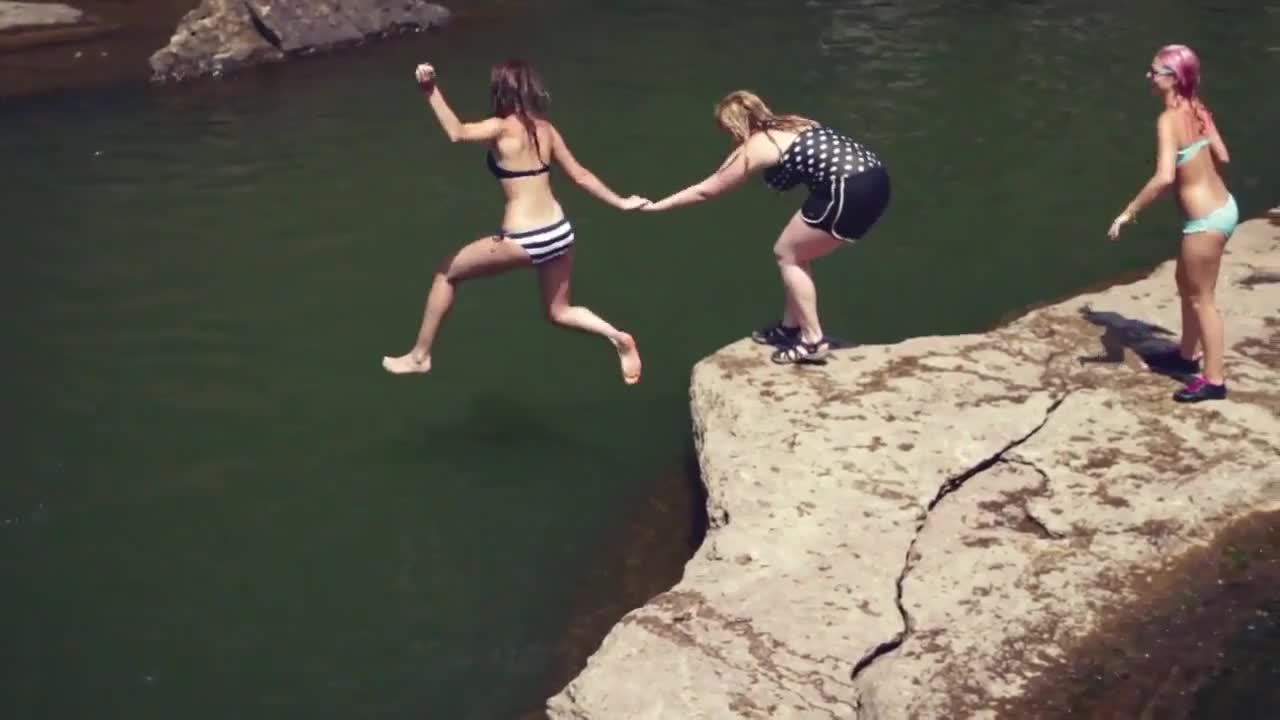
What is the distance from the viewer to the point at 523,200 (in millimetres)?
6438

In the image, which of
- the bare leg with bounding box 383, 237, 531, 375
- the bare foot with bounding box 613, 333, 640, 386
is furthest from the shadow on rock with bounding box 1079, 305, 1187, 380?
the bare leg with bounding box 383, 237, 531, 375

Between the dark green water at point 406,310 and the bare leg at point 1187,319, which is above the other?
the bare leg at point 1187,319

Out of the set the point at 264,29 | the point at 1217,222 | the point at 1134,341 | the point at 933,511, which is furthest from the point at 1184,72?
the point at 264,29

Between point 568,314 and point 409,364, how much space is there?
0.92 metres

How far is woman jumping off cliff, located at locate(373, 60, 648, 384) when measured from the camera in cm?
623

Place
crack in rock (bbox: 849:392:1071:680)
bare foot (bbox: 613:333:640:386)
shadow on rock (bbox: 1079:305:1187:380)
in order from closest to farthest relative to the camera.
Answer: crack in rock (bbox: 849:392:1071:680), shadow on rock (bbox: 1079:305:1187:380), bare foot (bbox: 613:333:640:386)

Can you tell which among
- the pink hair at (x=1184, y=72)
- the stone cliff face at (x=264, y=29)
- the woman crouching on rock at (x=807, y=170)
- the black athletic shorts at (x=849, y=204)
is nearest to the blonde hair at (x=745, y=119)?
the woman crouching on rock at (x=807, y=170)

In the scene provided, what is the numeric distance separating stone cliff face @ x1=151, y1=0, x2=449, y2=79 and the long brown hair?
850 cm

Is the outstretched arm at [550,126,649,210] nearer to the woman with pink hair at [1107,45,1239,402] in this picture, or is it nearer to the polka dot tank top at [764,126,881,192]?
the polka dot tank top at [764,126,881,192]

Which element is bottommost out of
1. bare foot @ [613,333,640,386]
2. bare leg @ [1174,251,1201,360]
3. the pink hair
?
bare foot @ [613,333,640,386]

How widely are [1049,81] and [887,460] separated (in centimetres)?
818

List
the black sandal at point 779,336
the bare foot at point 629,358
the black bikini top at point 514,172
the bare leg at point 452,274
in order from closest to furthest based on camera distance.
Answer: the black bikini top at point 514,172 → the bare leg at point 452,274 → the black sandal at point 779,336 → the bare foot at point 629,358

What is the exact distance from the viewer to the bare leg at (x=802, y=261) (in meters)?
6.38

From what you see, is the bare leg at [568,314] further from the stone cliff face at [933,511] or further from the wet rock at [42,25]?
the wet rock at [42,25]
